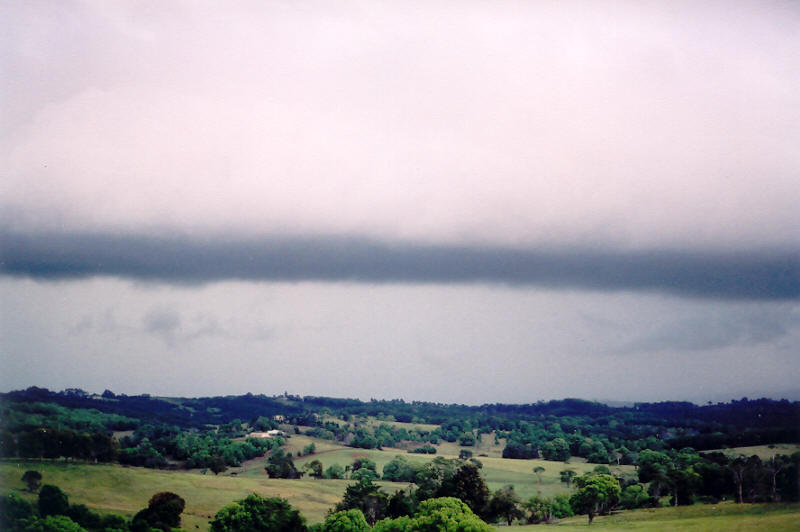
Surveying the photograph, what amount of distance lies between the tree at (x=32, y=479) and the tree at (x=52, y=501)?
951 mm

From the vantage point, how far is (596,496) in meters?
57.5

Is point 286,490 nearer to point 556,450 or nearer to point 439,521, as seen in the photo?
point 439,521

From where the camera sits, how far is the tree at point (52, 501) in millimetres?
56438

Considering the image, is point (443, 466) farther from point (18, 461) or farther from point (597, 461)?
point (18, 461)

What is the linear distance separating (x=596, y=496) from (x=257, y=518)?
92.3 ft

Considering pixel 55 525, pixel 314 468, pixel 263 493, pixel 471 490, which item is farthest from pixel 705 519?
pixel 314 468

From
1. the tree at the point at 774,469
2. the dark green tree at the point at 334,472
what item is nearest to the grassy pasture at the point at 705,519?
the tree at the point at 774,469

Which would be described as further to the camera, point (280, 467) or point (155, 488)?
point (280, 467)

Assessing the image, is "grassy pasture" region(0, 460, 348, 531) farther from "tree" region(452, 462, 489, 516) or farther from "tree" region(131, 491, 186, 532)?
"tree" region(452, 462, 489, 516)

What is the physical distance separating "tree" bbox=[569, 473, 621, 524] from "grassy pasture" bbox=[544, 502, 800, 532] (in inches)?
43.5

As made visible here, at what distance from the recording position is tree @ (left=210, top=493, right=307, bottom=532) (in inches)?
2121

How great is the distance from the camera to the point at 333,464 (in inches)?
3516

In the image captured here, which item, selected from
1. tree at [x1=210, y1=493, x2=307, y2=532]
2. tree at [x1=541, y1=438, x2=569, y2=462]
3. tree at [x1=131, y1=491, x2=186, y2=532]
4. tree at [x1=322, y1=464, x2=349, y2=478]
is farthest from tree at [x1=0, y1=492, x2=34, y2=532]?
tree at [x1=541, y1=438, x2=569, y2=462]

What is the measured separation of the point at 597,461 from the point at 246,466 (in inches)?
1810
